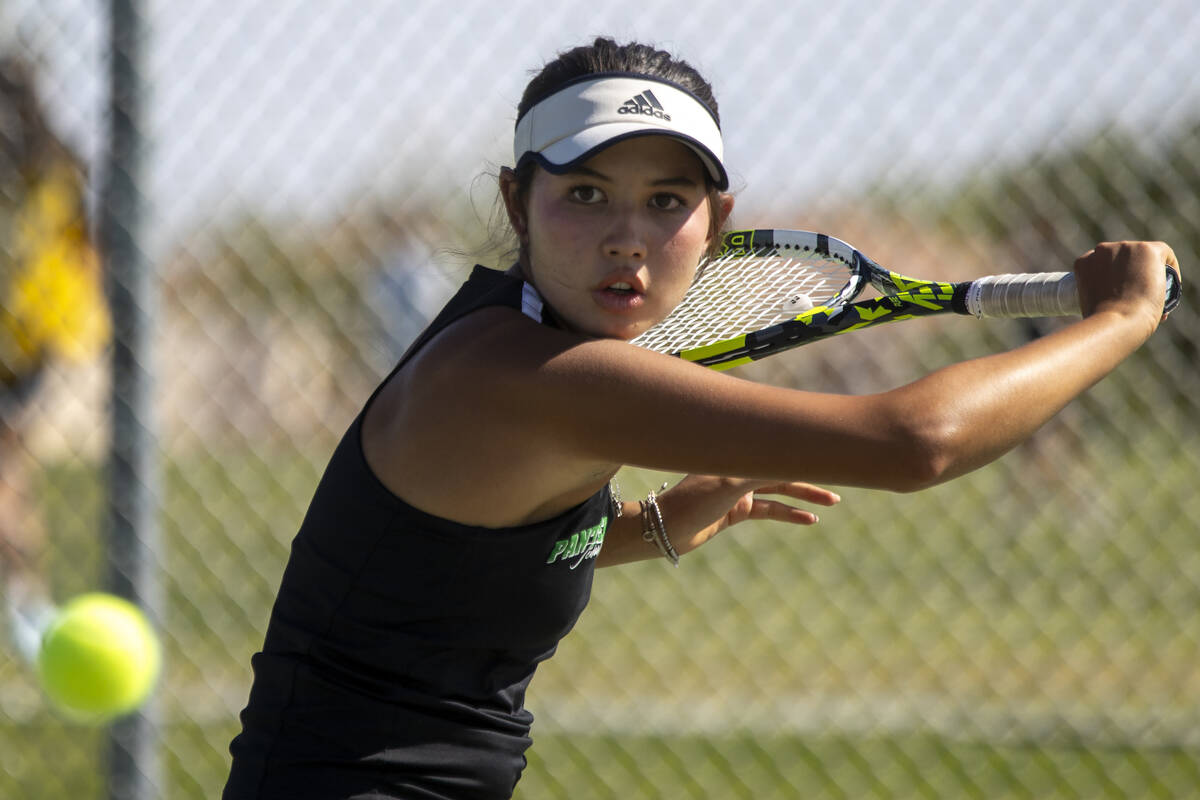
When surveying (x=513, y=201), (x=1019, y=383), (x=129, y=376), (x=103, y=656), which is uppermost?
(x=129, y=376)

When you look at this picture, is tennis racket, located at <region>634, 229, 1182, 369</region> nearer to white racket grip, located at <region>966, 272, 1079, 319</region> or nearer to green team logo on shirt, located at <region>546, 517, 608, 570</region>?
white racket grip, located at <region>966, 272, 1079, 319</region>

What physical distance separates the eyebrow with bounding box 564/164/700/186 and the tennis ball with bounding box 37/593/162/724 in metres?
1.86

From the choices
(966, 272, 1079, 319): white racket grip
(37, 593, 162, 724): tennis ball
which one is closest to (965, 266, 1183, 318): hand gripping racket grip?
(966, 272, 1079, 319): white racket grip

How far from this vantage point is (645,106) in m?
1.87

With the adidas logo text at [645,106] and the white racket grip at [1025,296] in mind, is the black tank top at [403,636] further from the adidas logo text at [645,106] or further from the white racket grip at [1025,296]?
the white racket grip at [1025,296]

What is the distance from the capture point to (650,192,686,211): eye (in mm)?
1898

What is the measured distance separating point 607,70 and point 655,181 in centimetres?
20

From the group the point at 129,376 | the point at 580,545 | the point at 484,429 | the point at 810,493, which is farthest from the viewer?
the point at 129,376

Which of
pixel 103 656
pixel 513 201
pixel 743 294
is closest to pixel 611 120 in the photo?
pixel 513 201

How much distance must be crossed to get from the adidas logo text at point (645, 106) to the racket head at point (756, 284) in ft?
1.40

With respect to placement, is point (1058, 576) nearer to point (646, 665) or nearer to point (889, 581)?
point (889, 581)

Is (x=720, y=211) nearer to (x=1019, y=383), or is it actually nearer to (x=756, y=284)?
(x=756, y=284)

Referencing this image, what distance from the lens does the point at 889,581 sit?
5562mm

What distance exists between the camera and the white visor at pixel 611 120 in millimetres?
1833
